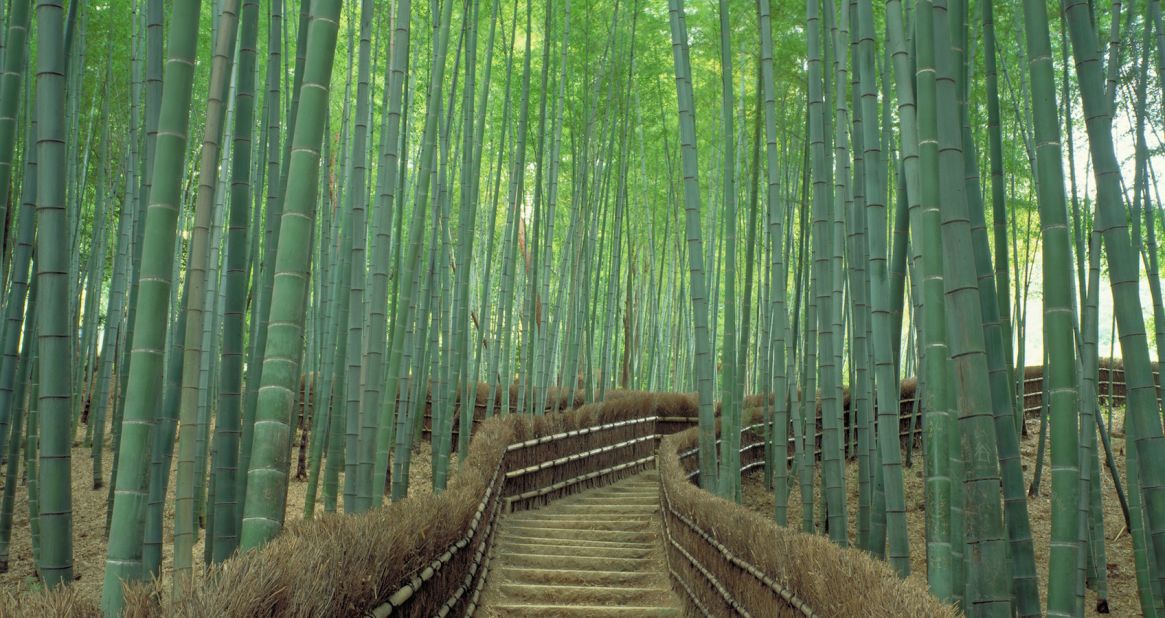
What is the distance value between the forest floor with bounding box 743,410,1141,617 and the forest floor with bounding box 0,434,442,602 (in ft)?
9.31

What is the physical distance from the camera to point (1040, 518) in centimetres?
668

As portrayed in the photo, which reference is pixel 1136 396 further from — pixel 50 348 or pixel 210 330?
pixel 210 330

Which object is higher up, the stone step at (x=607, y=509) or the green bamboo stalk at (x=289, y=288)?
the green bamboo stalk at (x=289, y=288)

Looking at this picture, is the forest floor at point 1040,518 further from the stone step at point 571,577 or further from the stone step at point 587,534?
the stone step at point 571,577

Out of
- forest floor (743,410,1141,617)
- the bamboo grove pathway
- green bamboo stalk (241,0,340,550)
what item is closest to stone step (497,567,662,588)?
the bamboo grove pathway

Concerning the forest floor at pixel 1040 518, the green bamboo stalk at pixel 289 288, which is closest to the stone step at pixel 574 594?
the forest floor at pixel 1040 518

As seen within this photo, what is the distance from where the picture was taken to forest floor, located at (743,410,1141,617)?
16.8ft

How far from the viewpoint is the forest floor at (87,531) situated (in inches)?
168

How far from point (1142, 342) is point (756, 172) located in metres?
2.85

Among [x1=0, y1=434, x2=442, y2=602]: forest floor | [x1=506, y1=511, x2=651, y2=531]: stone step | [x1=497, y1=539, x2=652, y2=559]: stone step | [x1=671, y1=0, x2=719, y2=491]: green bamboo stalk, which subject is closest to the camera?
[x1=671, y1=0, x2=719, y2=491]: green bamboo stalk

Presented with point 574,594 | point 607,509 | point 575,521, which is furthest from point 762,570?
point 607,509

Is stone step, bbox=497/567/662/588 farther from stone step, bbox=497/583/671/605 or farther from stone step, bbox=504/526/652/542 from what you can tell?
stone step, bbox=504/526/652/542

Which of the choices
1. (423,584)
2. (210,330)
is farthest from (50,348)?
(210,330)

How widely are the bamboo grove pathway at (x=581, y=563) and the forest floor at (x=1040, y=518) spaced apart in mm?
1304
